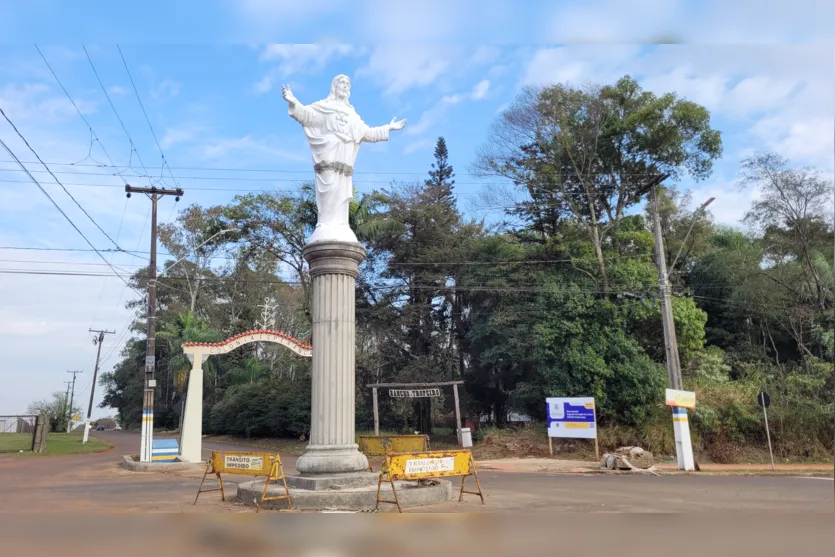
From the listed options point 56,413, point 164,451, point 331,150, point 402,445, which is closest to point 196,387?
point 164,451

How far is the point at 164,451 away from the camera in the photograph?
21.3 meters

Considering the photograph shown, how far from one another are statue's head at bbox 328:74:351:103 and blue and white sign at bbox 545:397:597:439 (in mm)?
14450

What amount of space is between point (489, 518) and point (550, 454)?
1587 centimetres

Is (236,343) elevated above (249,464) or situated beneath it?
elevated above

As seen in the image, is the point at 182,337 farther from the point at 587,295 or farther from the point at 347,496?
the point at 347,496

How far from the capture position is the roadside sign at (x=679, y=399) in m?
18.5

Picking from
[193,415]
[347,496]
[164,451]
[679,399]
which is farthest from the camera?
[193,415]

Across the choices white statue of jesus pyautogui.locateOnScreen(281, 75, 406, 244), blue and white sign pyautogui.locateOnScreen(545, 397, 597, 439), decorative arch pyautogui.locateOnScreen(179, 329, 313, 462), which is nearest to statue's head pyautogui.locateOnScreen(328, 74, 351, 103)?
white statue of jesus pyautogui.locateOnScreen(281, 75, 406, 244)

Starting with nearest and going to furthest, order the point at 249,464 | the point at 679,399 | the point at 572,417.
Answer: the point at 249,464 < the point at 679,399 < the point at 572,417

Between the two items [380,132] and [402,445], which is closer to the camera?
[380,132]

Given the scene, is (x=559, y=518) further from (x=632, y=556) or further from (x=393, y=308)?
(x=393, y=308)

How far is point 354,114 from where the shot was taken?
479 inches

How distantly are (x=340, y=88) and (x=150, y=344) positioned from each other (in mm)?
13676

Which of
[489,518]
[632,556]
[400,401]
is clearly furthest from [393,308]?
[632,556]
